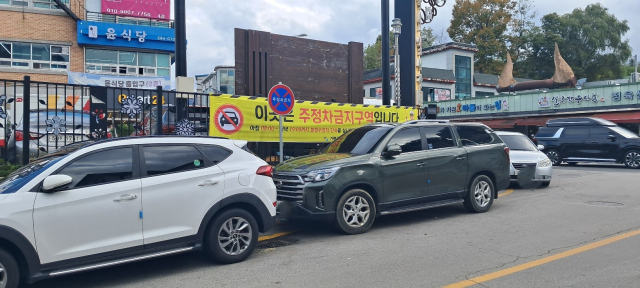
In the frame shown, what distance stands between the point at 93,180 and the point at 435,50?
41306 mm

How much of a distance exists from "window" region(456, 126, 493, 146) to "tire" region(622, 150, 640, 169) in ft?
39.3

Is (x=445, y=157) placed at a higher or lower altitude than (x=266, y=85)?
lower

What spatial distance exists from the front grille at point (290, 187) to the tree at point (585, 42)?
53.9 meters

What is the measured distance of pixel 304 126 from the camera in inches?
498

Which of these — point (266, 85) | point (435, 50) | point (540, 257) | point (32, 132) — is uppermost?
point (435, 50)

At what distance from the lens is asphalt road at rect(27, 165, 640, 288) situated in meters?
5.73

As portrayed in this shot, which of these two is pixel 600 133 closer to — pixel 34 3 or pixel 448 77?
pixel 448 77

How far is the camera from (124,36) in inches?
1158

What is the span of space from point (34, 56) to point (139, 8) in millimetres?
6189

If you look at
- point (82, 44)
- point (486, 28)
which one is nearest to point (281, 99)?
point (82, 44)

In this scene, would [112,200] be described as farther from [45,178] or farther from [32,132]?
[32,132]

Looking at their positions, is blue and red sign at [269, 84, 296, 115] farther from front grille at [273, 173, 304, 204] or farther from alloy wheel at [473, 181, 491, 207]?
alloy wheel at [473, 181, 491, 207]

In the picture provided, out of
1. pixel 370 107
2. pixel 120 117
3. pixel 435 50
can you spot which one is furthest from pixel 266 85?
pixel 435 50

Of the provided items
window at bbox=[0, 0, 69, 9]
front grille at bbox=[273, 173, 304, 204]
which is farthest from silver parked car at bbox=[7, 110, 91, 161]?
window at bbox=[0, 0, 69, 9]
